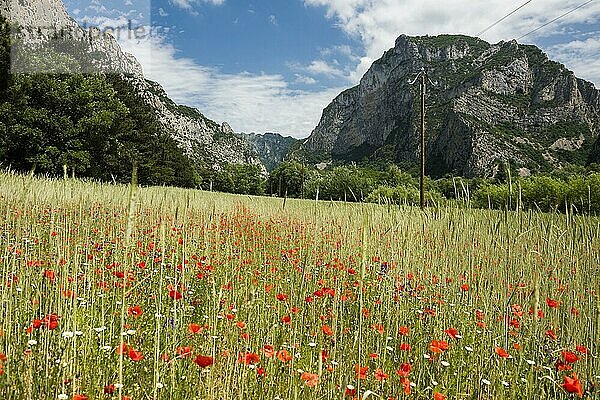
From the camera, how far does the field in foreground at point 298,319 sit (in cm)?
182

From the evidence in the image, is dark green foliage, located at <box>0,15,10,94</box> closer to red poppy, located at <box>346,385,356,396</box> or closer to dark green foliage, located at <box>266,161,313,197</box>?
red poppy, located at <box>346,385,356,396</box>

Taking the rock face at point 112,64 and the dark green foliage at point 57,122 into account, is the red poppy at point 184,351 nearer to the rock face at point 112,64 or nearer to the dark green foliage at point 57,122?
the dark green foliage at point 57,122

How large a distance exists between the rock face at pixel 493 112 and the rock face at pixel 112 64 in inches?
2156

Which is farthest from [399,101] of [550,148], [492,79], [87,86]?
[87,86]

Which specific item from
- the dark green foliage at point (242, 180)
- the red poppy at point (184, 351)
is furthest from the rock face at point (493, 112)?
the red poppy at point (184, 351)

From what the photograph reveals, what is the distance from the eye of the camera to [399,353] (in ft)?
9.45

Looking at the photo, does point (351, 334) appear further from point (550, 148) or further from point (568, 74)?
point (568, 74)

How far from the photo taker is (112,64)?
3888 centimetres

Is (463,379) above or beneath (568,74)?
beneath

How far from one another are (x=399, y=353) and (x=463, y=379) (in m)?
0.51

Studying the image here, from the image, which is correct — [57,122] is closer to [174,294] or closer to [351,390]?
[174,294]

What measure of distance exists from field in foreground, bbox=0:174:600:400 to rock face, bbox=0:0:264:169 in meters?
20.5

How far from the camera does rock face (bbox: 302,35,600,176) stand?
87312 mm

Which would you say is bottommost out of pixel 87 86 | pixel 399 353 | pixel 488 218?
pixel 399 353
